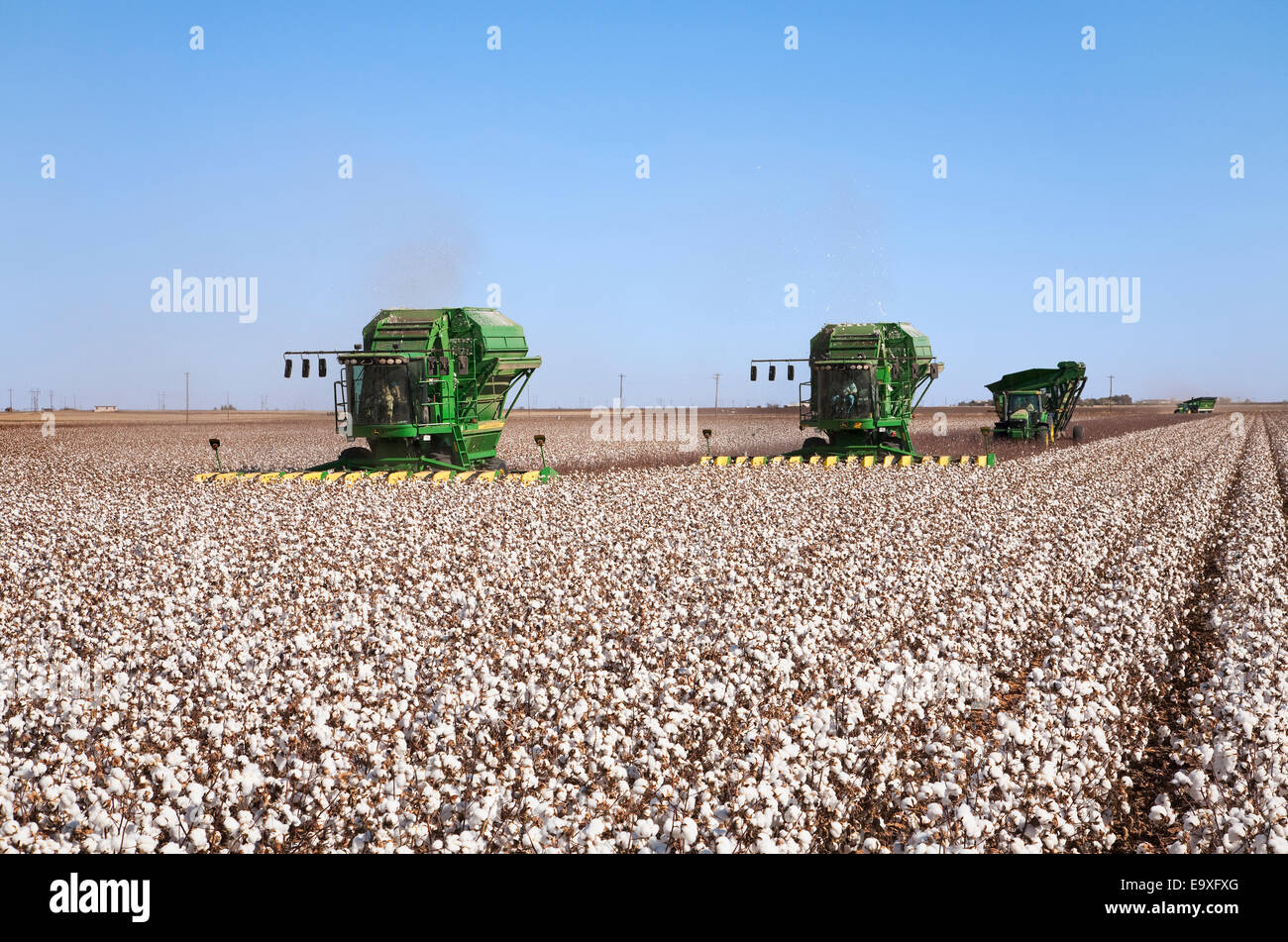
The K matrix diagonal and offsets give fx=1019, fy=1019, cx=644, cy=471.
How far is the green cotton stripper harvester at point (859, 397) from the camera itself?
2820 cm

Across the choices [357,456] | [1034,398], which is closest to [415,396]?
[357,456]

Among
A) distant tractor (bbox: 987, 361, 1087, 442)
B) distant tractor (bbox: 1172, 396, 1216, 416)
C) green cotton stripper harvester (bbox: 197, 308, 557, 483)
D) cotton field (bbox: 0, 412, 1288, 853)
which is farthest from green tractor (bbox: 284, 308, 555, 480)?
distant tractor (bbox: 1172, 396, 1216, 416)

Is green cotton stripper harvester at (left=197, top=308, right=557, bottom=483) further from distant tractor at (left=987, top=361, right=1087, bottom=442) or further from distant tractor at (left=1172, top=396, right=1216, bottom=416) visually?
distant tractor at (left=1172, top=396, right=1216, bottom=416)

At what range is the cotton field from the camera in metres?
5.47

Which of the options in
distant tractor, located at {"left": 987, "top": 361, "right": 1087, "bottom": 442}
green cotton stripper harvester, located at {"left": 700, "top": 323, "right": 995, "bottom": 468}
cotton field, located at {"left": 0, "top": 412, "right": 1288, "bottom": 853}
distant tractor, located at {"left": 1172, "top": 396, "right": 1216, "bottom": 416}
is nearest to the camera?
cotton field, located at {"left": 0, "top": 412, "right": 1288, "bottom": 853}

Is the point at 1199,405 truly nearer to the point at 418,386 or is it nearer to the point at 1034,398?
the point at 1034,398

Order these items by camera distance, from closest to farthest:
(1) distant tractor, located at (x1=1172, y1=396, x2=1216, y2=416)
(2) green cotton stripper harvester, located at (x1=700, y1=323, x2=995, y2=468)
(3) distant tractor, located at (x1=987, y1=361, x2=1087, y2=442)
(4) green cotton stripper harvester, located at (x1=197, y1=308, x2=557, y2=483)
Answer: (4) green cotton stripper harvester, located at (x1=197, y1=308, x2=557, y2=483) < (2) green cotton stripper harvester, located at (x1=700, y1=323, x2=995, y2=468) < (3) distant tractor, located at (x1=987, y1=361, x2=1087, y2=442) < (1) distant tractor, located at (x1=1172, y1=396, x2=1216, y2=416)

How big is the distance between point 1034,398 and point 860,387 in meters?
19.4

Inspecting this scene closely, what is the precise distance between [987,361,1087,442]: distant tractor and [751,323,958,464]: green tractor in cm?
1498

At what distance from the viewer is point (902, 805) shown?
5703mm

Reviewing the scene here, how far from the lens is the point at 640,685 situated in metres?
7.46

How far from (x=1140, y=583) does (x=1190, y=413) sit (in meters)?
114

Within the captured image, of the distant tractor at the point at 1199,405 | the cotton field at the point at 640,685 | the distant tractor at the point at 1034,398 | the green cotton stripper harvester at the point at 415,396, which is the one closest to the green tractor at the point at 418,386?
the green cotton stripper harvester at the point at 415,396
